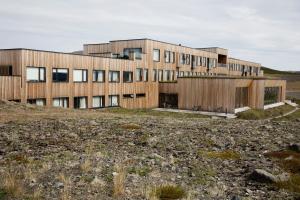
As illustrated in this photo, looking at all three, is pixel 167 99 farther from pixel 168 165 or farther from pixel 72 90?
pixel 168 165

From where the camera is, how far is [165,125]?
24.0m

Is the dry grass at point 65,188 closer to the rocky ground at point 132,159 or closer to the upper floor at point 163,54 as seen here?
the rocky ground at point 132,159

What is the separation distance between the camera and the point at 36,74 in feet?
133

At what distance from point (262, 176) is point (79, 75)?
36.9 m

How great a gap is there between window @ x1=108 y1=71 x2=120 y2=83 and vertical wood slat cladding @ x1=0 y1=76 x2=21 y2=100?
1606 cm

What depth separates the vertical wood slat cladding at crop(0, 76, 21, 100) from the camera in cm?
3594

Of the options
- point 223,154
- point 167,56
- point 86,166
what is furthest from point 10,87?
point 167,56

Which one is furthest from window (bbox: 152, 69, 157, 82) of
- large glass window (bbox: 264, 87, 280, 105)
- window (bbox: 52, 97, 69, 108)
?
window (bbox: 52, 97, 69, 108)

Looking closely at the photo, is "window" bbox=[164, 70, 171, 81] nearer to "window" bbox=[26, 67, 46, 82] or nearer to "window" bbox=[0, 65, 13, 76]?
"window" bbox=[26, 67, 46, 82]

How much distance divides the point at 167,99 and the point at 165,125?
38.1 metres

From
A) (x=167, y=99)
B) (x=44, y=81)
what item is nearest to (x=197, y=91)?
(x=167, y=99)

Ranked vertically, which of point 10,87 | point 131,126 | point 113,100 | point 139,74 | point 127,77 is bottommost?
point 113,100

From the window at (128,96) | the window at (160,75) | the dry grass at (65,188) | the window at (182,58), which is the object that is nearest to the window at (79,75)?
the window at (128,96)

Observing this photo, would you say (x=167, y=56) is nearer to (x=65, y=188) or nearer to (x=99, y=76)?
(x=99, y=76)
